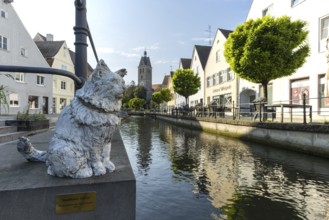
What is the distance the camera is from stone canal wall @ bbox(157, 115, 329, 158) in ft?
31.3

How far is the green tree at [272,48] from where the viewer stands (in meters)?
14.3

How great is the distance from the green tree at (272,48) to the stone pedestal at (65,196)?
1388cm

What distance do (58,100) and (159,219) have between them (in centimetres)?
3865

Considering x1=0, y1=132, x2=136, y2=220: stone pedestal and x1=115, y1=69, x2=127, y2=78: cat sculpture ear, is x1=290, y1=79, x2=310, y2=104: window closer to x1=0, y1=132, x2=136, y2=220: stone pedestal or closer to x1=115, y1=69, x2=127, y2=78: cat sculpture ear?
x1=115, y1=69, x2=127, y2=78: cat sculpture ear

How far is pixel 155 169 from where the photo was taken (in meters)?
7.87

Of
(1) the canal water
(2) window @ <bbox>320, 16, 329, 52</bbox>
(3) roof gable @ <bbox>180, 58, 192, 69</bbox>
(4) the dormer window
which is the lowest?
(1) the canal water

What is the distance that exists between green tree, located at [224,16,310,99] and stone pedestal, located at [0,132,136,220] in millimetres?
13881

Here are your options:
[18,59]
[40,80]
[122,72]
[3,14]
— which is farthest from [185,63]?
[122,72]

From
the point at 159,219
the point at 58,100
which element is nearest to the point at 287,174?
the point at 159,219

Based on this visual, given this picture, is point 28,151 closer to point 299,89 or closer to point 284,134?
point 284,134

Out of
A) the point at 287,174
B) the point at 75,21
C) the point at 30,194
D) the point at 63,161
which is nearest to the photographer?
the point at 30,194

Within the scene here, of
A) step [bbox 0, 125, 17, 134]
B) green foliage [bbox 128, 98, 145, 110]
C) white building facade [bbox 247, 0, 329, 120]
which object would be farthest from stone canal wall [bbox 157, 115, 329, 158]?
green foliage [bbox 128, 98, 145, 110]

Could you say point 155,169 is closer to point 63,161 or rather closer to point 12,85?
point 63,161

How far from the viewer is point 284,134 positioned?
11516 mm
